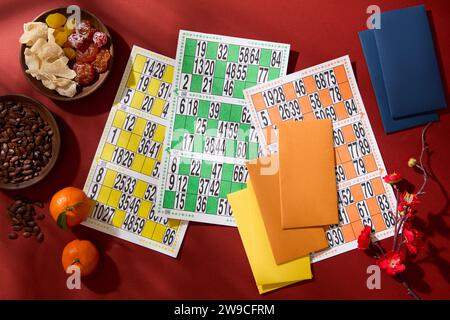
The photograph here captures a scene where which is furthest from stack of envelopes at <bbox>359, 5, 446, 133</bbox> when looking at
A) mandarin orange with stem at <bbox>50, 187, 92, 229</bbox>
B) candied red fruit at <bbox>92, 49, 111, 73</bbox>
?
mandarin orange with stem at <bbox>50, 187, 92, 229</bbox>

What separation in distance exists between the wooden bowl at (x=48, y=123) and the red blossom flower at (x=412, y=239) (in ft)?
3.92

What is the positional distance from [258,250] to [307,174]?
31cm

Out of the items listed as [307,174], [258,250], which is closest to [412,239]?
[307,174]

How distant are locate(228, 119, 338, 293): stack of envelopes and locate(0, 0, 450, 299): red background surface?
0.19 feet

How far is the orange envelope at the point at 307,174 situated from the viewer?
1.58 meters

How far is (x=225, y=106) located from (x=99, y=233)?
24.4 inches

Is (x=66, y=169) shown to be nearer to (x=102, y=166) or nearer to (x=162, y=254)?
(x=102, y=166)

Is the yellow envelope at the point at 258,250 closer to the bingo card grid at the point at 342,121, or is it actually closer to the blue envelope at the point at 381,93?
the bingo card grid at the point at 342,121

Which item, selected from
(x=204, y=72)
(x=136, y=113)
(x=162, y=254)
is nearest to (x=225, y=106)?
(x=204, y=72)

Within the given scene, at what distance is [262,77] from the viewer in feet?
5.34

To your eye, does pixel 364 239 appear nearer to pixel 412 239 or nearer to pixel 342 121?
pixel 412 239

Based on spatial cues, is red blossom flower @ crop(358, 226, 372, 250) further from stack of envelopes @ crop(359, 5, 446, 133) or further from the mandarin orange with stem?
the mandarin orange with stem

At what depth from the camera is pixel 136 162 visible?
5.31ft

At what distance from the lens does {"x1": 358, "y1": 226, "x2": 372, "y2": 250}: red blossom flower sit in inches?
60.0
